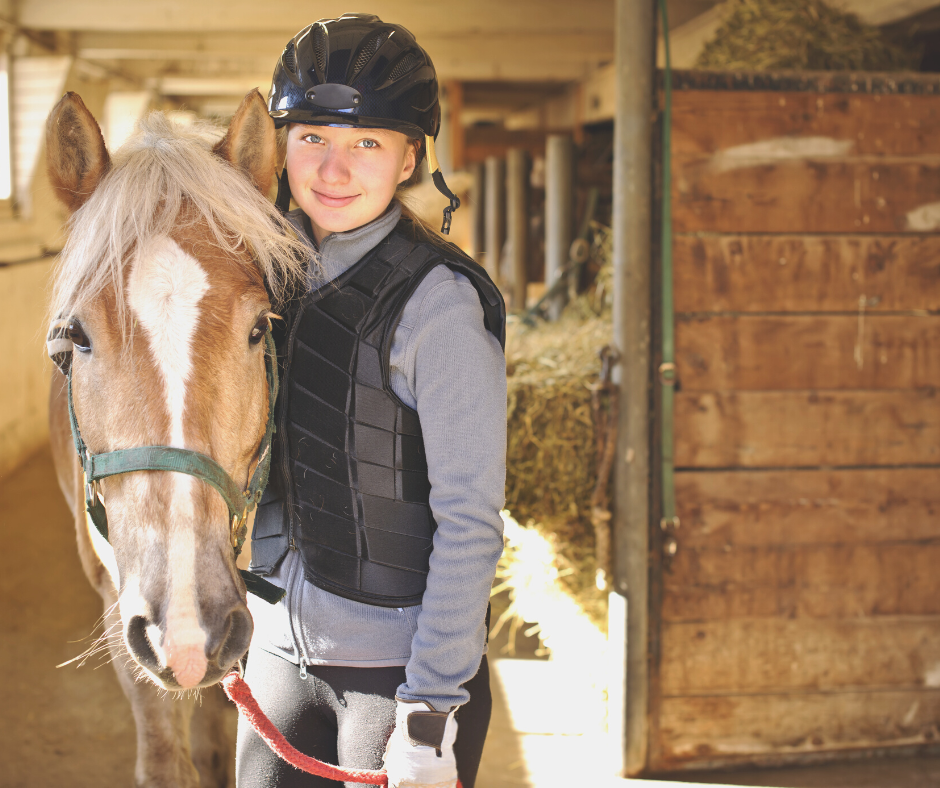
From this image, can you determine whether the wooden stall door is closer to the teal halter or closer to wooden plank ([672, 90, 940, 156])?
wooden plank ([672, 90, 940, 156])

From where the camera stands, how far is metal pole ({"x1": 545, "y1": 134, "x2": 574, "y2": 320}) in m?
5.21

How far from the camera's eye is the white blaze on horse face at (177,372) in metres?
0.93

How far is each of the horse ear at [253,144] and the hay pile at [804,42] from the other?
2.16 meters

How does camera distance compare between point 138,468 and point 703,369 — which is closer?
point 138,468

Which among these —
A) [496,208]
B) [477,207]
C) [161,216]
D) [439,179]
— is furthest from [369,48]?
[477,207]

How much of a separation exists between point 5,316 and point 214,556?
5.48 m

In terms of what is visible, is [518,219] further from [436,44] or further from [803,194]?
[803,194]

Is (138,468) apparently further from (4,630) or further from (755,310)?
(4,630)

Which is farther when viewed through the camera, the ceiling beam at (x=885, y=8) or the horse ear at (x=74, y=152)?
the ceiling beam at (x=885, y=8)

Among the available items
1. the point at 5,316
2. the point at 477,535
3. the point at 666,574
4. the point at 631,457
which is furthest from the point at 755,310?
the point at 5,316

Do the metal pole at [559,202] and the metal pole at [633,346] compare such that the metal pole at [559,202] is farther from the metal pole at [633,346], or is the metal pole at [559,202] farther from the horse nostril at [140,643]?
the horse nostril at [140,643]

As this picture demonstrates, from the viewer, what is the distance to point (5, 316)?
18.1ft

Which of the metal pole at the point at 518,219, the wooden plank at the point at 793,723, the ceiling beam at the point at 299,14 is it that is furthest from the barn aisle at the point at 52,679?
the metal pole at the point at 518,219

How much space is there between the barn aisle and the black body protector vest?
191 cm
